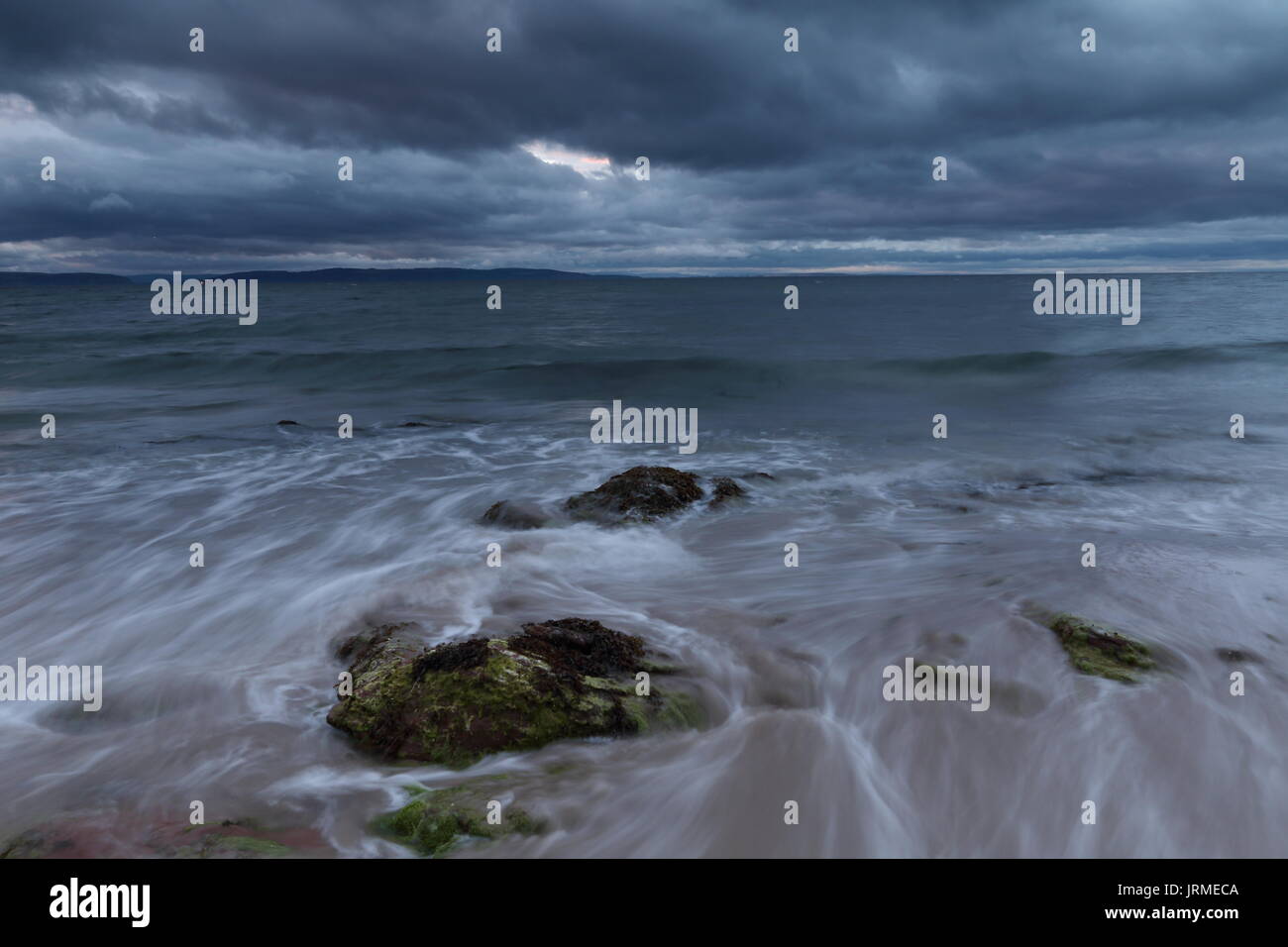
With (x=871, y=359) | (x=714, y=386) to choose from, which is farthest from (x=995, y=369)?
(x=714, y=386)

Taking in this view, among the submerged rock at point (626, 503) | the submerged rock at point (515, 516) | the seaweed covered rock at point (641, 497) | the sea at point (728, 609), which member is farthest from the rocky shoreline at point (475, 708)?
the seaweed covered rock at point (641, 497)

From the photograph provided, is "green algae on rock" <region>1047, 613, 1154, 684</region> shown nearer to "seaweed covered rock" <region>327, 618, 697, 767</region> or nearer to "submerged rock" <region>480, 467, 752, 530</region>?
"seaweed covered rock" <region>327, 618, 697, 767</region>

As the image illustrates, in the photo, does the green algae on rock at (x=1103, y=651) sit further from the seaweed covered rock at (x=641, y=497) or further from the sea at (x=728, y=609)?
the seaweed covered rock at (x=641, y=497)

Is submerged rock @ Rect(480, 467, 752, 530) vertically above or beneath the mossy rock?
above

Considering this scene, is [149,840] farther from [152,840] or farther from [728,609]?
[728,609]

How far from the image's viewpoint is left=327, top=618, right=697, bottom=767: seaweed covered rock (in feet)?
14.4

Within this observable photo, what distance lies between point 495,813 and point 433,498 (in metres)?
7.53

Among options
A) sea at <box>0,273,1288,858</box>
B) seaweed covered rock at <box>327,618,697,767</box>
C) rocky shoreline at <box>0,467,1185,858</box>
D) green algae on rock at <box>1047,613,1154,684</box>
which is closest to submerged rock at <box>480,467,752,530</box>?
sea at <box>0,273,1288,858</box>

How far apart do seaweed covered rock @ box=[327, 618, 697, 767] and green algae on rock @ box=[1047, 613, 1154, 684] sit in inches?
120

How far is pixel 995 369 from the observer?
26.2 m

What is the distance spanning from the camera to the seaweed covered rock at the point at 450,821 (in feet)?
12.1

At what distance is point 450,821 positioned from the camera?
376 cm

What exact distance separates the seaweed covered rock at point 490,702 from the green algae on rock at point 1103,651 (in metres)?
3.06

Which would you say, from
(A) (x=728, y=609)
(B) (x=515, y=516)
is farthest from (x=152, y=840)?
(B) (x=515, y=516)
